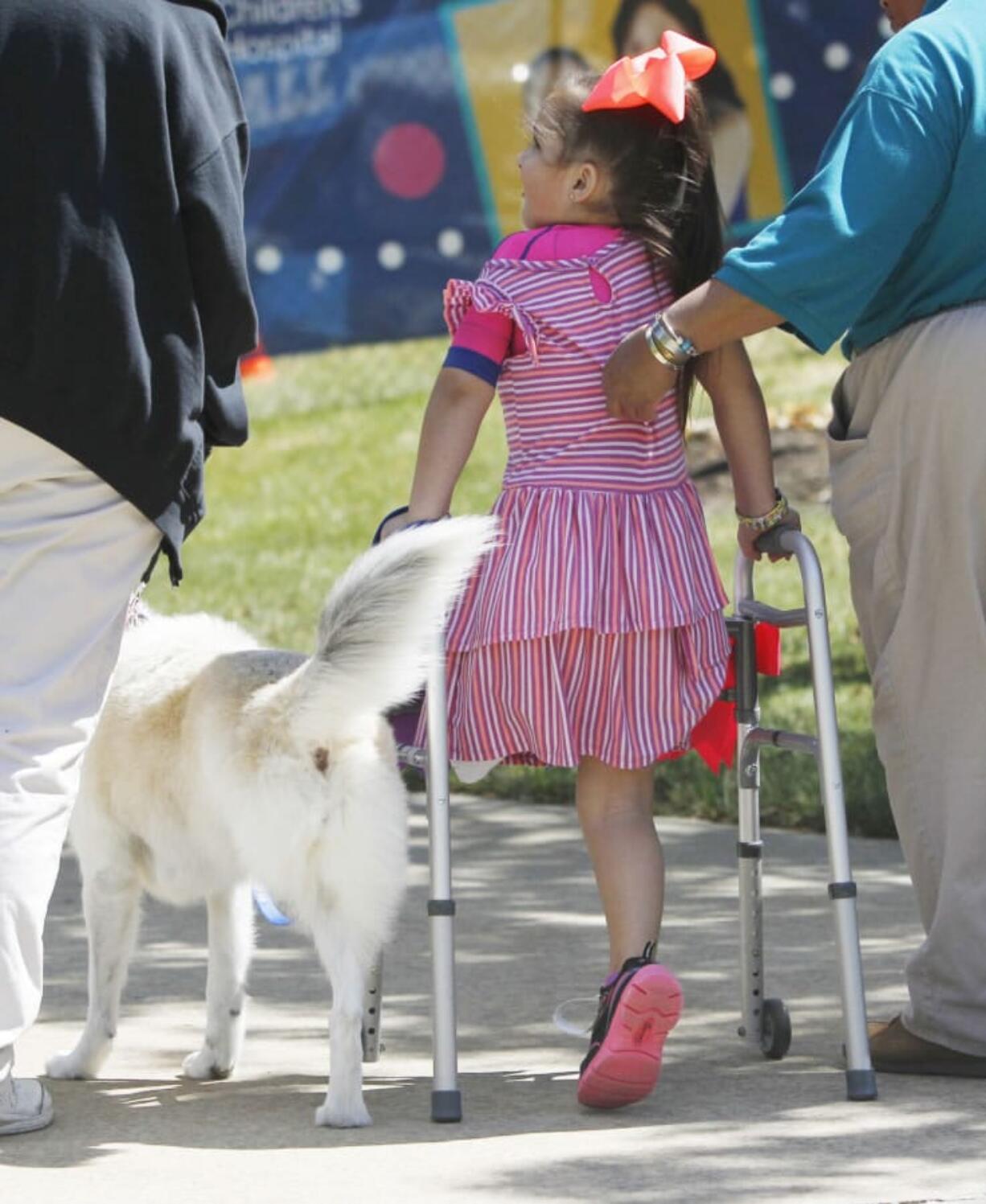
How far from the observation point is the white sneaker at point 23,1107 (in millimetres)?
3736

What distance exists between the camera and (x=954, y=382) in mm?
3975

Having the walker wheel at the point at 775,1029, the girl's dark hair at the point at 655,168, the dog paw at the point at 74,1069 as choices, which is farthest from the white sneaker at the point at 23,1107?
the girl's dark hair at the point at 655,168

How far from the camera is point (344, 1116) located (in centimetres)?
380

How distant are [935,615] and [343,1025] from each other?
56.8 inches

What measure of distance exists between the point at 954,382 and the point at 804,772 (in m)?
3.13

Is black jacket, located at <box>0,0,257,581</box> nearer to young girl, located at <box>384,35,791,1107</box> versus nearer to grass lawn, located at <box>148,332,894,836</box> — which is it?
Result: young girl, located at <box>384,35,791,1107</box>

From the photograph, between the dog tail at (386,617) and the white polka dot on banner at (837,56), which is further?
the white polka dot on banner at (837,56)

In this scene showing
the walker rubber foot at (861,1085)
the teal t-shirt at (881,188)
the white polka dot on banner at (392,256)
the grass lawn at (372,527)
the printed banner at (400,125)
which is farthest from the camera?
the white polka dot on banner at (392,256)

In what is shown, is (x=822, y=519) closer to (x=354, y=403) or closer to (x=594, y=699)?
(x=354, y=403)

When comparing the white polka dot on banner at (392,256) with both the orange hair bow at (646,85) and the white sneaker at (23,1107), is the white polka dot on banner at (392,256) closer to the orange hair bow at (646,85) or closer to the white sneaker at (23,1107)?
the orange hair bow at (646,85)

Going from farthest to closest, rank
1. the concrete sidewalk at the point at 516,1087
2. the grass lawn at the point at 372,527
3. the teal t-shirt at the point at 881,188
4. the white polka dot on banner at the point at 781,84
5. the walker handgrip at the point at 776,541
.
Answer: the white polka dot on banner at the point at 781,84, the grass lawn at the point at 372,527, the walker handgrip at the point at 776,541, the teal t-shirt at the point at 881,188, the concrete sidewalk at the point at 516,1087

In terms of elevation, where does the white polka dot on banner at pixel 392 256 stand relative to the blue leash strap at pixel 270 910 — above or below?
above

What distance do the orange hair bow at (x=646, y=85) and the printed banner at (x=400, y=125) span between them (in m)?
8.37

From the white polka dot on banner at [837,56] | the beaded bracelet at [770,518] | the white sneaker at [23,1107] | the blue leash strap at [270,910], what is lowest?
the white sneaker at [23,1107]
